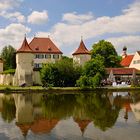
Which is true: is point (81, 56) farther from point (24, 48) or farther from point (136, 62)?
point (136, 62)

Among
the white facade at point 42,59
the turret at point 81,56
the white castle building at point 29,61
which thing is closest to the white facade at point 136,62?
the turret at point 81,56

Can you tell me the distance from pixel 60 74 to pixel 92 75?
5.60 m

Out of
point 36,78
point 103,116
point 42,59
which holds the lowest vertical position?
point 103,116

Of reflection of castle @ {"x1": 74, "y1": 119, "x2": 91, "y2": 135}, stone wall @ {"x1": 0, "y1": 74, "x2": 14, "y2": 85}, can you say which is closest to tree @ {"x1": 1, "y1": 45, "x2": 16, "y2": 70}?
stone wall @ {"x1": 0, "y1": 74, "x2": 14, "y2": 85}

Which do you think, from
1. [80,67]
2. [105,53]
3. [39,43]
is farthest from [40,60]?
[105,53]

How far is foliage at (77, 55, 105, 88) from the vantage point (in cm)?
5062

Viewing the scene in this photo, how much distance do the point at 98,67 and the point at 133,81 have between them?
8.18m

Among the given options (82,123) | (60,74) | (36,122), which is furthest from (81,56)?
(82,123)

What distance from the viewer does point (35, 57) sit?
66.4m

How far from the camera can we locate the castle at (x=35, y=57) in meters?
→ 58.9

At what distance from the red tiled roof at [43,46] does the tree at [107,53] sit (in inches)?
461

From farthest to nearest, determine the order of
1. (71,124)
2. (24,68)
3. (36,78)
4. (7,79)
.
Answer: (7,79), (36,78), (24,68), (71,124)

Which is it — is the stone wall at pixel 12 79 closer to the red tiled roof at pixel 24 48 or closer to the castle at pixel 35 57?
the castle at pixel 35 57

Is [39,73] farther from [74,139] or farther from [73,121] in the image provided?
[74,139]
